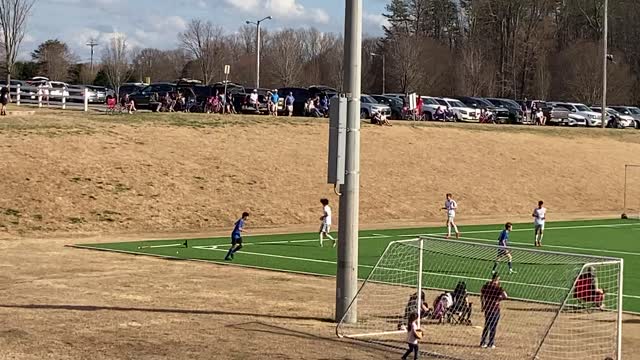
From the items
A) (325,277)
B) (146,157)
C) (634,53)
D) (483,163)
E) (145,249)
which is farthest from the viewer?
(634,53)

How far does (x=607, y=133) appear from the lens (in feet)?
217

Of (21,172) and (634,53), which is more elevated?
(634,53)

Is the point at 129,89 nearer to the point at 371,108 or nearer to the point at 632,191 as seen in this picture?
the point at 371,108

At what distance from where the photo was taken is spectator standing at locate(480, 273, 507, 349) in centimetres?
1561

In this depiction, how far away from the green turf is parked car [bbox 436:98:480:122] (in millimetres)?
26567

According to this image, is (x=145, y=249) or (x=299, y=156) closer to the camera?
(x=145, y=249)

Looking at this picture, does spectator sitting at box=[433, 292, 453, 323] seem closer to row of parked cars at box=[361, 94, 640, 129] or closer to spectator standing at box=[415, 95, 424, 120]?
row of parked cars at box=[361, 94, 640, 129]

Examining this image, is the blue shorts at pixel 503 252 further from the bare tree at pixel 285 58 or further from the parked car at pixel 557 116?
the bare tree at pixel 285 58

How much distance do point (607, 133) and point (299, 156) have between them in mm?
26547

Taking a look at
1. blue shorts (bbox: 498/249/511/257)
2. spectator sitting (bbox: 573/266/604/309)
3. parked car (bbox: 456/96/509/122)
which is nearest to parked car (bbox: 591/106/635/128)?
parked car (bbox: 456/96/509/122)

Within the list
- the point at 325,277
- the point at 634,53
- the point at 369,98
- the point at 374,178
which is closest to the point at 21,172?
the point at 374,178

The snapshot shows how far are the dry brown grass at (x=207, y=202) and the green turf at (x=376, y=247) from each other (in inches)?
80.1

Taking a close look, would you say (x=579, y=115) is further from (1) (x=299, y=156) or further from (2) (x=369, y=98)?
(1) (x=299, y=156)

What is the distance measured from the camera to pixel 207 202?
4059 cm
